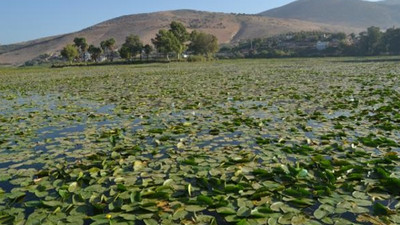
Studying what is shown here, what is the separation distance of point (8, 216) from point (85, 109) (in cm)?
748

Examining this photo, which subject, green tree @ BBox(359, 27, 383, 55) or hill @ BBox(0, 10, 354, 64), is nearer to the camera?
green tree @ BBox(359, 27, 383, 55)

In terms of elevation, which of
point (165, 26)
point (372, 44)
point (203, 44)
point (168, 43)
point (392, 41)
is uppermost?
point (165, 26)

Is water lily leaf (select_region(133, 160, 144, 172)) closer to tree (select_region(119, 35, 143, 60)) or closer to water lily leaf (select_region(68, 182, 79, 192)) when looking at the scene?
water lily leaf (select_region(68, 182, 79, 192))

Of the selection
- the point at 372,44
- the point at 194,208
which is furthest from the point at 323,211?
the point at 372,44

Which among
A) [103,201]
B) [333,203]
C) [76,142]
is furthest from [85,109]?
[333,203]

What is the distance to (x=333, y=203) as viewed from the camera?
3627 millimetres

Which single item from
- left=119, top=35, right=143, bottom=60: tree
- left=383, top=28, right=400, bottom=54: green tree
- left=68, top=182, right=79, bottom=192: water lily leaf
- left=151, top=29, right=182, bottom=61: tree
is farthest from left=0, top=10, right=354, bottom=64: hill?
left=68, top=182, right=79, bottom=192: water lily leaf

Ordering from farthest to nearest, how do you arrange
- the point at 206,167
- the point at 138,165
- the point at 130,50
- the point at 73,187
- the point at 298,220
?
the point at 130,50, the point at 138,165, the point at 206,167, the point at 73,187, the point at 298,220

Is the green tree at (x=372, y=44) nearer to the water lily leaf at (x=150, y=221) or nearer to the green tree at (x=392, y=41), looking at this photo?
the green tree at (x=392, y=41)

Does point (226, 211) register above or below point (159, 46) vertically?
below

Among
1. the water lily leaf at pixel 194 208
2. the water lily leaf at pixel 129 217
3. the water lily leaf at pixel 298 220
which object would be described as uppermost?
the water lily leaf at pixel 298 220

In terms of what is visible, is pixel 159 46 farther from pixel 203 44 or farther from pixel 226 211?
pixel 226 211

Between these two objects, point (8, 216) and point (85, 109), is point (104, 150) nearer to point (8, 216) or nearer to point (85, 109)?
point (8, 216)

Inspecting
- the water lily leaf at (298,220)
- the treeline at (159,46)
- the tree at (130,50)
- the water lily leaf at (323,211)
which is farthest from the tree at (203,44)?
the water lily leaf at (298,220)
